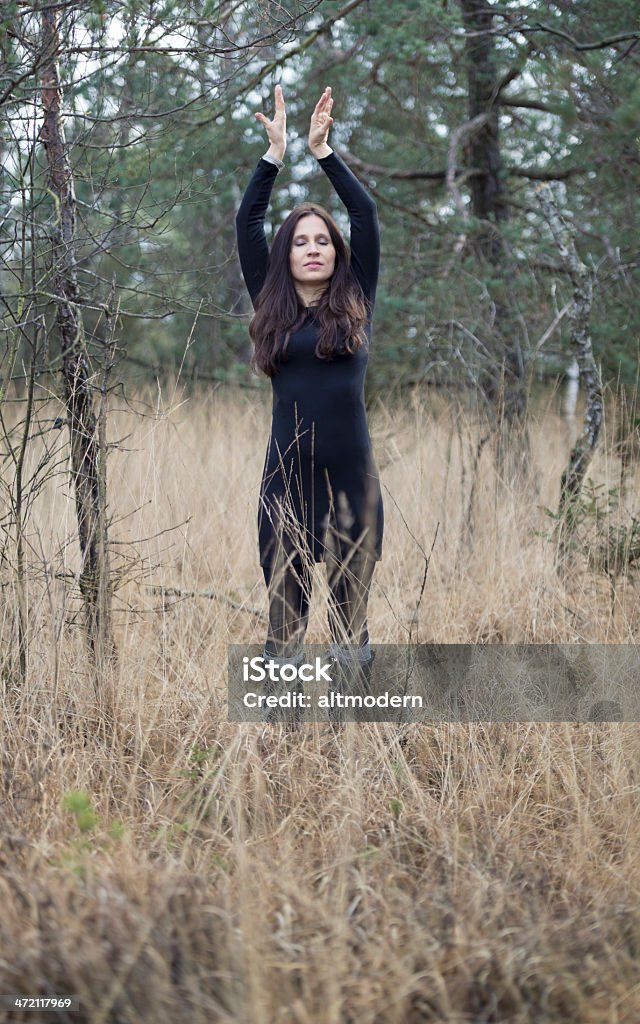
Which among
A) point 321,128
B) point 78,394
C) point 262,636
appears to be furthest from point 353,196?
point 262,636

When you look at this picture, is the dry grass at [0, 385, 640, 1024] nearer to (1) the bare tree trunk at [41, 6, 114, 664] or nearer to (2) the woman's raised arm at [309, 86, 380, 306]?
(1) the bare tree trunk at [41, 6, 114, 664]

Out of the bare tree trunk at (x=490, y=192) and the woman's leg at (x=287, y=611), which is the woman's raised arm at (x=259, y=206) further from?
the bare tree trunk at (x=490, y=192)

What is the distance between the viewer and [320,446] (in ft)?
8.79

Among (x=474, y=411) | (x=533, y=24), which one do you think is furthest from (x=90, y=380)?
(x=533, y=24)

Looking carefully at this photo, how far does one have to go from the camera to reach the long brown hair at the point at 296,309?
2.65 metres

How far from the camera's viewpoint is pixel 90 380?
279 centimetres

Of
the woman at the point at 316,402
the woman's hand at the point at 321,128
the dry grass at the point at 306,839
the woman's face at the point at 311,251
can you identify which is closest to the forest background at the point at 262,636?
the dry grass at the point at 306,839

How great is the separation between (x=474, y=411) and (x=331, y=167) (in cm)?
267

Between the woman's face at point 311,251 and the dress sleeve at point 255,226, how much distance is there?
141mm

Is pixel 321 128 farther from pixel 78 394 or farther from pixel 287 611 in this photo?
pixel 287 611

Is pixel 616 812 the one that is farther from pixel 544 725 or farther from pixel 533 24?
pixel 533 24

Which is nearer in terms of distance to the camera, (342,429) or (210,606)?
(342,429)

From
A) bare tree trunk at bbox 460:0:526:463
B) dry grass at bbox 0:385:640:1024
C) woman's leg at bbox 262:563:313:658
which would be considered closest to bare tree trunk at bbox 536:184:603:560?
dry grass at bbox 0:385:640:1024

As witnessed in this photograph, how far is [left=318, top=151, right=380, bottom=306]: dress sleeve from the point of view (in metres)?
2.76
